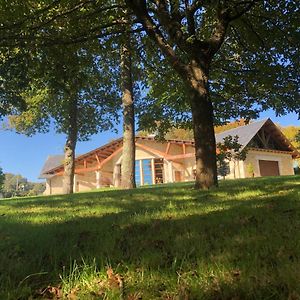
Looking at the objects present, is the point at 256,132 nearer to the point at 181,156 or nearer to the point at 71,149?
the point at 181,156

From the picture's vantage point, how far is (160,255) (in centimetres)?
388

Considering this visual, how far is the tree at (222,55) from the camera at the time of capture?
34.6ft

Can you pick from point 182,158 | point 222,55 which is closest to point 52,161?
point 182,158

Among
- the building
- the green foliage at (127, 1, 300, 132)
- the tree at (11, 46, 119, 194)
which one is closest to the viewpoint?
the green foliage at (127, 1, 300, 132)

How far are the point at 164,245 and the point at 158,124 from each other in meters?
17.5

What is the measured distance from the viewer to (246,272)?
3199 mm

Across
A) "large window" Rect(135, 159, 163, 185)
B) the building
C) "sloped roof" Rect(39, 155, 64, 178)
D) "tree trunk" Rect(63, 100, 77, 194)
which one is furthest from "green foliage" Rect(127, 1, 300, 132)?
"sloped roof" Rect(39, 155, 64, 178)

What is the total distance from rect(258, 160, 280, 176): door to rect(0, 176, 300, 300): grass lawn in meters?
36.1

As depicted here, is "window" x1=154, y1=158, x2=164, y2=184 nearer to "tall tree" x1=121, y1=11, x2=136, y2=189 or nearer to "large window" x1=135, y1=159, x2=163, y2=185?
"large window" x1=135, y1=159, x2=163, y2=185

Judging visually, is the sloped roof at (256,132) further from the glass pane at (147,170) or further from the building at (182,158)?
the glass pane at (147,170)

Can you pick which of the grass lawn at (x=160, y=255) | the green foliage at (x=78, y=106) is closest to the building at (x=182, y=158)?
the green foliage at (x=78, y=106)

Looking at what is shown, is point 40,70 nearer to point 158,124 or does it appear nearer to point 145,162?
point 158,124

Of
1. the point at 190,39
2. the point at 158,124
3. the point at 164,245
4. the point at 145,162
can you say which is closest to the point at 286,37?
the point at 190,39

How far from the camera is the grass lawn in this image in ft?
9.87
